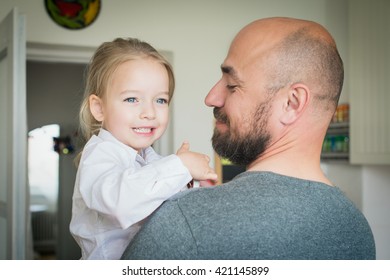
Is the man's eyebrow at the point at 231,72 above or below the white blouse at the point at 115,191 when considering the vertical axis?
above

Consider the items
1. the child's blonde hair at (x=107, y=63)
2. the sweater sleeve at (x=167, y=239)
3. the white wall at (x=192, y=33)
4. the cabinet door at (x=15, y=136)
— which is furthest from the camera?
the white wall at (x=192, y=33)

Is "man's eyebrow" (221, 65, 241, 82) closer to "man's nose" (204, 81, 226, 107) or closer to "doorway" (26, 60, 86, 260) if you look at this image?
"man's nose" (204, 81, 226, 107)

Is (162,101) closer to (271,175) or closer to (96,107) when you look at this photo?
(96,107)

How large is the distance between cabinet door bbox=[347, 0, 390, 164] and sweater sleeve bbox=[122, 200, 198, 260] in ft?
4.21

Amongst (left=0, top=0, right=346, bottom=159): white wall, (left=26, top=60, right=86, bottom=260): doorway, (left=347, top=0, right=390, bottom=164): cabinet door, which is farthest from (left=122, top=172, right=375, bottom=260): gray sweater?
(left=26, top=60, right=86, bottom=260): doorway

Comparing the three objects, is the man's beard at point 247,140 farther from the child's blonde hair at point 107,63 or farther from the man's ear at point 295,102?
the child's blonde hair at point 107,63

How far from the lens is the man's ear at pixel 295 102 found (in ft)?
1.74

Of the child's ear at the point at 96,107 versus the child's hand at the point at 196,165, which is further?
the child's ear at the point at 96,107

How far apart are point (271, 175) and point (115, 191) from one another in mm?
196

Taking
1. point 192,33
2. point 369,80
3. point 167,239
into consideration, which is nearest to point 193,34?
point 192,33

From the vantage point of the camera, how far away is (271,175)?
0.50 m

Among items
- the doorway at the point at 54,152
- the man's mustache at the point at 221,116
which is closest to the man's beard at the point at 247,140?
the man's mustache at the point at 221,116

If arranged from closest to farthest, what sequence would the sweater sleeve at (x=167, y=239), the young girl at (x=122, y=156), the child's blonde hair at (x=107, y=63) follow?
1. the sweater sleeve at (x=167, y=239)
2. the young girl at (x=122, y=156)
3. the child's blonde hair at (x=107, y=63)

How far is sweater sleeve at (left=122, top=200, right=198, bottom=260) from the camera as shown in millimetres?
449
